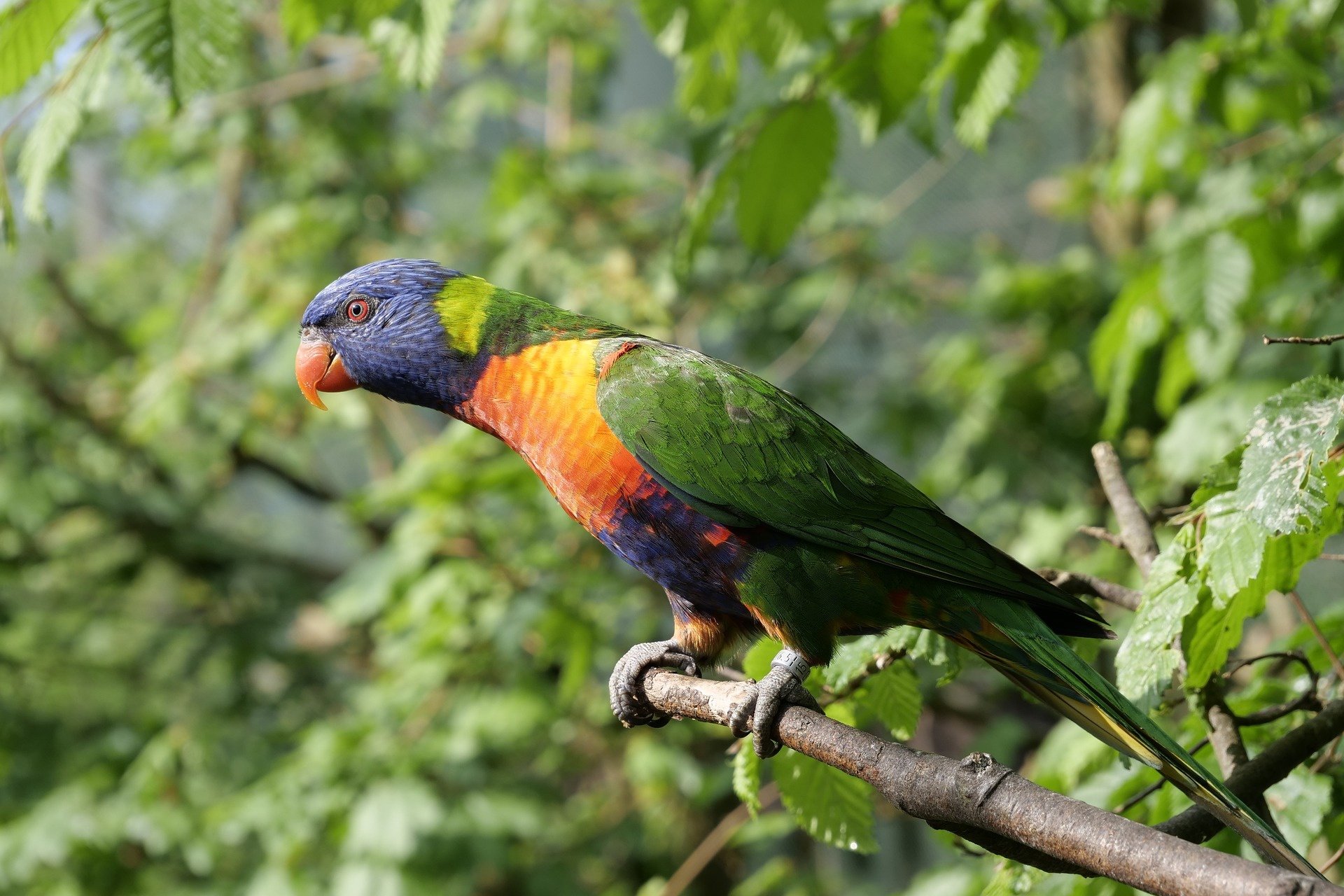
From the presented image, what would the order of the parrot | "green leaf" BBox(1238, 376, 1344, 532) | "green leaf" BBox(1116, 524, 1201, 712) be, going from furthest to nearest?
the parrot → "green leaf" BBox(1116, 524, 1201, 712) → "green leaf" BBox(1238, 376, 1344, 532)

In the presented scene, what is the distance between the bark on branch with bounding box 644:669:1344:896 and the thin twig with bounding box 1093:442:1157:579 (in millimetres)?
291

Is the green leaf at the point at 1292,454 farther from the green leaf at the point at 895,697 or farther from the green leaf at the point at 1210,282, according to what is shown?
the green leaf at the point at 1210,282

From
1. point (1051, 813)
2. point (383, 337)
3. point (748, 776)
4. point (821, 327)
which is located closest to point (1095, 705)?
point (1051, 813)

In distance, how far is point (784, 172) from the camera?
185 cm

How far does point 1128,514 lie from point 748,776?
0.62 metres

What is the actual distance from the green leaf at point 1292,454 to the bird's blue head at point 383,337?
107 centimetres

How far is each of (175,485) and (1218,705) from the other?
→ 448cm

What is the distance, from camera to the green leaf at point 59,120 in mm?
1525

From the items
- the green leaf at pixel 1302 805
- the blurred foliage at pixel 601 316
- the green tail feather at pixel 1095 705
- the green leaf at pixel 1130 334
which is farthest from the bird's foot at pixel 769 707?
the green leaf at pixel 1130 334

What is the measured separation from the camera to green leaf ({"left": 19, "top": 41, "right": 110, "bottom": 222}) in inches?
60.1

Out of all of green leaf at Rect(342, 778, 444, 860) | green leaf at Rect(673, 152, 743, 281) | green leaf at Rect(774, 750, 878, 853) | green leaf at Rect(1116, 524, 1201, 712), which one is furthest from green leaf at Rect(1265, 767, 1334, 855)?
green leaf at Rect(342, 778, 444, 860)

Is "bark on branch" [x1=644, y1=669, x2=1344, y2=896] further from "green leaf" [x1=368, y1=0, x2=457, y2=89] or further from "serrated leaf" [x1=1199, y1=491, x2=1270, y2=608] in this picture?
"green leaf" [x1=368, y1=0, x2=457, y2=89]

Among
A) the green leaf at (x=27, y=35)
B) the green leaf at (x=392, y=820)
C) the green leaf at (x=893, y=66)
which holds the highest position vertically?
the green leaf at (x=27, y=35)

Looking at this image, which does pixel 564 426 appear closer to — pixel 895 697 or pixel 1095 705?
pixel 895 697
